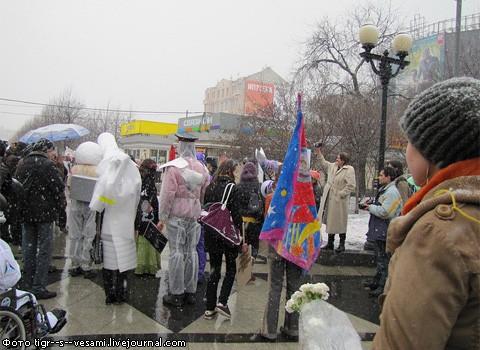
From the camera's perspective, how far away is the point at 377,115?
1304 centimetres

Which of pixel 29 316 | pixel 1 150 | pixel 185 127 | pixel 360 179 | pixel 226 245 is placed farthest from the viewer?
pixel 185 127

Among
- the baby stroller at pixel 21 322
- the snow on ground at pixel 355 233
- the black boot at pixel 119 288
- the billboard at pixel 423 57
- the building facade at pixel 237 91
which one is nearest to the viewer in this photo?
the baby stroller at pixel 21 322

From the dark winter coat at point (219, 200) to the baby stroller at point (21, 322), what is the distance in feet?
5.84

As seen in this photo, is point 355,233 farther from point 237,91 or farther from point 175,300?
point 237,91

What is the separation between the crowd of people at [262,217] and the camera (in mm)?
1028

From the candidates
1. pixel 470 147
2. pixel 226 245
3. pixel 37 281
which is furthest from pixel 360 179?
pixel 470 147

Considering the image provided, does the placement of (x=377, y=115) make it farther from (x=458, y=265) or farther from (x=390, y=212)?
(x=458, y=265)

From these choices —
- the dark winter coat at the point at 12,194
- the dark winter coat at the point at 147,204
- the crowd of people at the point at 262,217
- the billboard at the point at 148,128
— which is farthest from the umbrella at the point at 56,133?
the billboard at the point at 148,128

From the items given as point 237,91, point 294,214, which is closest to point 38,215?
point 294,214

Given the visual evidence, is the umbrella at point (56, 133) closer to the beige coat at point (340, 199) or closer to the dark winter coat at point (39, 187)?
the dark winter coat at point (39, 187)

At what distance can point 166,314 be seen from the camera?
177 inches

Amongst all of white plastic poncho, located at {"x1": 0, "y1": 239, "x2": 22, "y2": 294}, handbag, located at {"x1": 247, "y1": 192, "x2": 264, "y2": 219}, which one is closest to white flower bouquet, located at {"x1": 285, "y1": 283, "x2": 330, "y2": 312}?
white plastic poncho, located at {"x1": 0, "y1": 239, "x2": 22, "y2": 294}

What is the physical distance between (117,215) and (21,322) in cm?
175

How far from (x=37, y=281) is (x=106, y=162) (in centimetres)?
177
